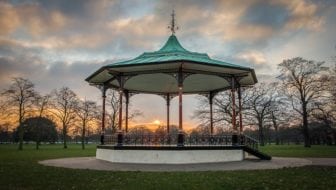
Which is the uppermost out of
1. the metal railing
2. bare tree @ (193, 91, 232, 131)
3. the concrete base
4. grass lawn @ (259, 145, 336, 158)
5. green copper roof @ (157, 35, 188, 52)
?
green copper roof @ (157, 35, 188, 52)

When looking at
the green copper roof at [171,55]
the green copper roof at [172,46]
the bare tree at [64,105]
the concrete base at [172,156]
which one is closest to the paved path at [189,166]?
the concrete base at [172,156]

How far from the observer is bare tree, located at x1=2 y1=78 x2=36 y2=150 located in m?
50.2

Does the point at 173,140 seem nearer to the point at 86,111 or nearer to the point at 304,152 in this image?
the point at 304,152

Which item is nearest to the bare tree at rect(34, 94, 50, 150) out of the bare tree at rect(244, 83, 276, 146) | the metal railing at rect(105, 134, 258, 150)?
the bare tree at rect(244, 83, 276, 146)

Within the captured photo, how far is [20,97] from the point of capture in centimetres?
5075

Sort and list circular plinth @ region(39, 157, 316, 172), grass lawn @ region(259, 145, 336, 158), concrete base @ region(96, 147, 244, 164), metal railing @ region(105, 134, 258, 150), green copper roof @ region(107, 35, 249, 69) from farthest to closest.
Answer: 1. grass lawn @ region(259, 145, 336, 158)
2. green copper roof @ region(107, 35, 249, 69)
3. metal railing @ region(105, 134, 258, 150)
4. concrete base @ region(96, 147, 244, 164)
5. circular plinth @ region(39, 157, 316, 172)

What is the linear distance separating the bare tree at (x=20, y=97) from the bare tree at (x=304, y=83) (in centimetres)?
3995

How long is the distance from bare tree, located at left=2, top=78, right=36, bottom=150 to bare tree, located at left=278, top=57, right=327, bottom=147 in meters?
39.9

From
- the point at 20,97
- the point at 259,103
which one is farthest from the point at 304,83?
the point at 20,97

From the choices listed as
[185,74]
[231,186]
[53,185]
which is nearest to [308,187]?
[231,186]

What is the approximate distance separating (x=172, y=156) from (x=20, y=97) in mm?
40101

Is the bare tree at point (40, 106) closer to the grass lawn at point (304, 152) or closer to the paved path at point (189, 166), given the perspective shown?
the grass lawn at point (304, 152)

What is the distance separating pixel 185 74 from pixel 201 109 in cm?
3055

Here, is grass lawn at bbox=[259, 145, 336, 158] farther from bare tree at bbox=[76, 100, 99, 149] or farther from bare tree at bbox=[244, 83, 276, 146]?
bare tree at bbox=[76, 100, 99, 149]
